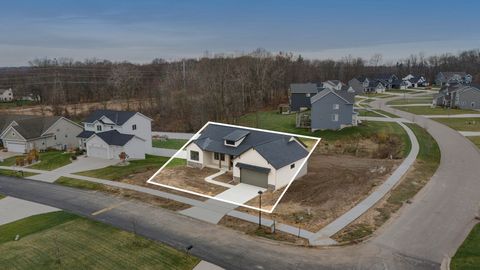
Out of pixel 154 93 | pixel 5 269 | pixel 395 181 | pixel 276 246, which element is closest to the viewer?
pixel 5 269

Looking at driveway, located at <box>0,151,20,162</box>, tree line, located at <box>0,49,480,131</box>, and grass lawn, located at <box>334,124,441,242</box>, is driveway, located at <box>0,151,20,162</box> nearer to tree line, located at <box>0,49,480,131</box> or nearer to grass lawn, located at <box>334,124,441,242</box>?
tree line, located at <box>0,49,480,131</box>

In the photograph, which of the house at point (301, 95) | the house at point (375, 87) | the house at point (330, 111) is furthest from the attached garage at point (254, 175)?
the house at point (375, 87)

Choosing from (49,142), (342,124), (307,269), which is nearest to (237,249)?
(307,269)

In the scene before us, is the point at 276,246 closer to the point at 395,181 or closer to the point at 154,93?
the point at 395,181

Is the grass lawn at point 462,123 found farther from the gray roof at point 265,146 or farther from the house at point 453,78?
the house at point 453,78

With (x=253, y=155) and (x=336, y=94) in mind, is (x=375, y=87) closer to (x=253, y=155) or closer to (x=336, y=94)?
(x=336, y=94)

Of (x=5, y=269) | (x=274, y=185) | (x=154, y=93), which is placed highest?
(x=154, y=93)

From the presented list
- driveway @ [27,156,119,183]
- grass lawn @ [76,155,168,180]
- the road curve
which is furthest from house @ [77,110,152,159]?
the road curve
